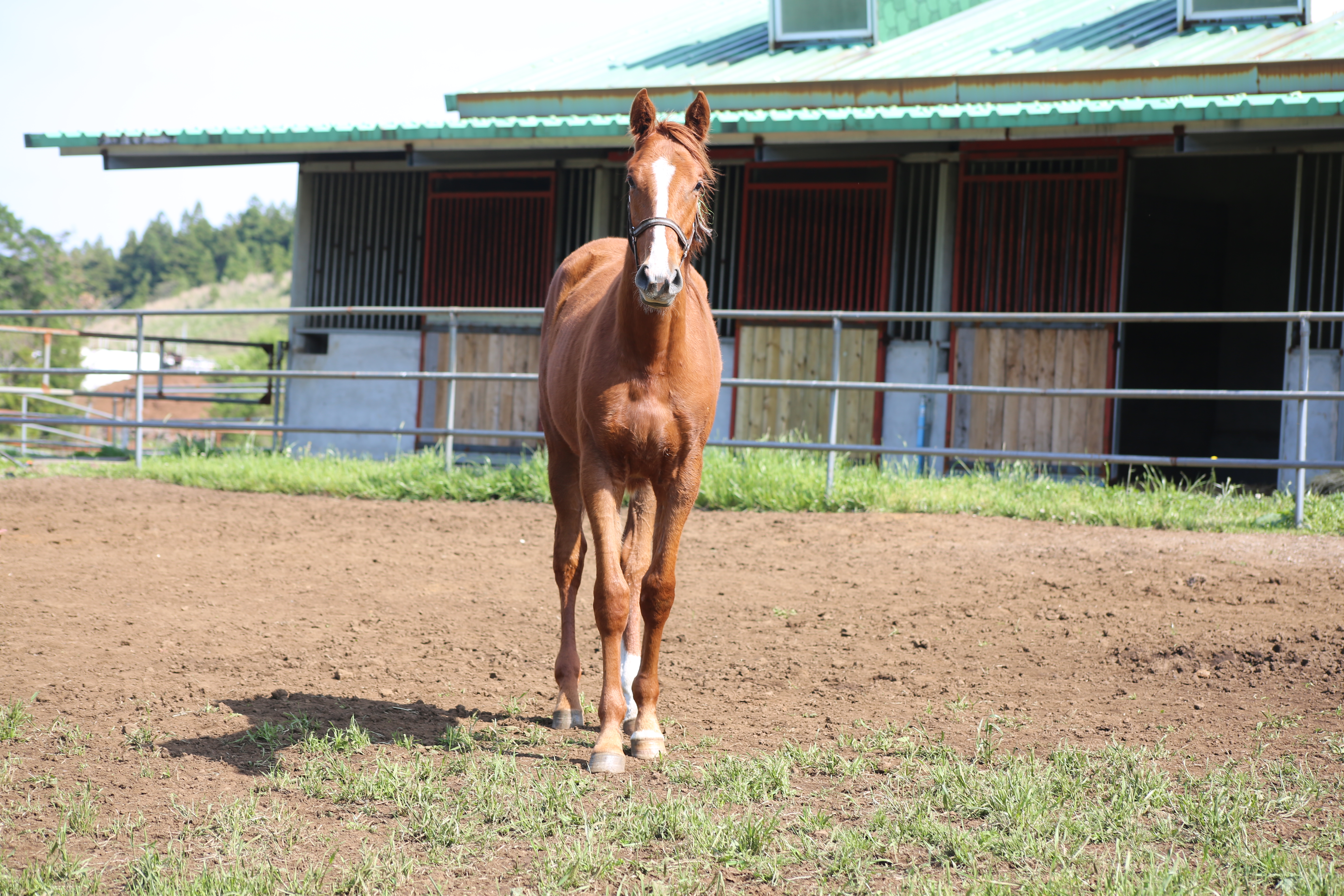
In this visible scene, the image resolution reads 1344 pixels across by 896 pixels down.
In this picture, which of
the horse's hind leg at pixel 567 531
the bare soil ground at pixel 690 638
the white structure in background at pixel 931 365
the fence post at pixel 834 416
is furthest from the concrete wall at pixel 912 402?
the horse's hind leg at pixel 567 531

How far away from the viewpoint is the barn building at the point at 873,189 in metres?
9.82

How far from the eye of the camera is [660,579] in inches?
148

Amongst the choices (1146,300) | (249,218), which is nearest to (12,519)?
(1146,300)

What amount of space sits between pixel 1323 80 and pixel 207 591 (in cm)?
933

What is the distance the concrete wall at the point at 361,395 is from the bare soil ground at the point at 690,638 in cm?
468

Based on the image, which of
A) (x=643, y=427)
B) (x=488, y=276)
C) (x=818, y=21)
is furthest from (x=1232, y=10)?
(x=643, y=427)

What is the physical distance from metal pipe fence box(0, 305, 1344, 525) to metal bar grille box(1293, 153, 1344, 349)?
0.72 feet

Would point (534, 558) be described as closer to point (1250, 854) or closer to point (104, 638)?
point (104, 638)

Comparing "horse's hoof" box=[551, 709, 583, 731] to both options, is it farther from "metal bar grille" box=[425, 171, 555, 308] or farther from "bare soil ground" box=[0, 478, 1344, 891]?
"metal bar grille" box=[425, 171, 555, 308]

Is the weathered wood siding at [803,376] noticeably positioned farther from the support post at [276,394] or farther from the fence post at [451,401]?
the support post at [276,394]

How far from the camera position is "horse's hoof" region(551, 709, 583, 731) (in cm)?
393

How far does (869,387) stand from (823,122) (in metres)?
3.22

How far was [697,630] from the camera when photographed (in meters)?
5.23

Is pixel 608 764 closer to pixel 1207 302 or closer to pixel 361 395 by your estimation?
pixel 361 395
